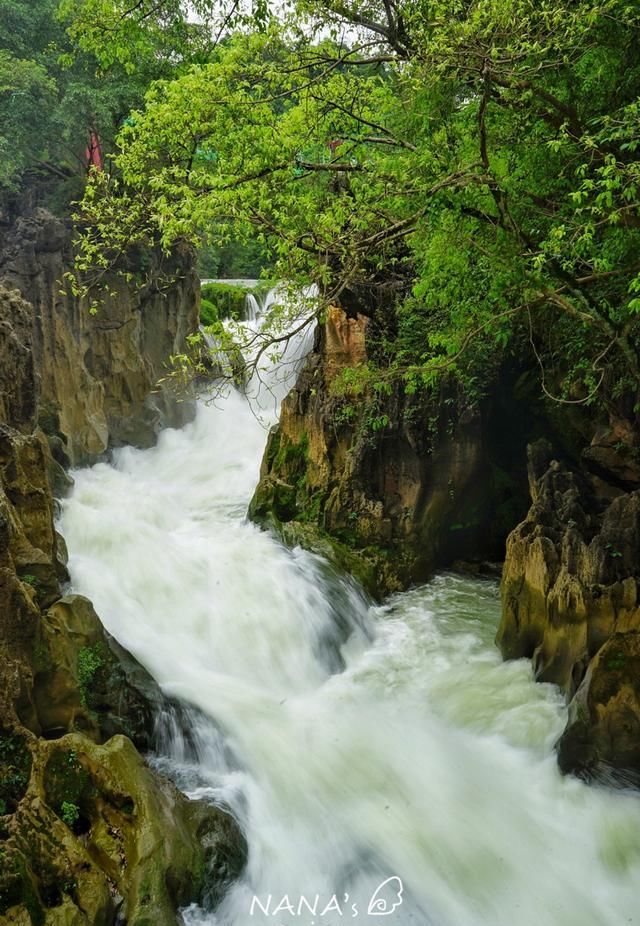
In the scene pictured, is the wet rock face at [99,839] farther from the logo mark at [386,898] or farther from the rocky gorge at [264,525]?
the logo mark at [386,898]

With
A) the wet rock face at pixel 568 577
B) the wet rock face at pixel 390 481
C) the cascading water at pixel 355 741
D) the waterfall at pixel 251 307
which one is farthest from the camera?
the waterfall at pixel 251 307

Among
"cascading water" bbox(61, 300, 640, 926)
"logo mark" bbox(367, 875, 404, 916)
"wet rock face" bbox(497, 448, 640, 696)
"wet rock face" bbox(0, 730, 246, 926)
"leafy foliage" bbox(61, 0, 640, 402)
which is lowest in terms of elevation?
"logo mark" bbox(367, 875, 404, 916)

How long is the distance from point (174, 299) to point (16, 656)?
14.4 metres

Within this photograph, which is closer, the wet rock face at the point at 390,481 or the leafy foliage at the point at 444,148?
the leafy foliage at the point at 444,148

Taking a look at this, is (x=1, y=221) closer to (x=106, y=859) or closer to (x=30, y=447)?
(x=30, y=447)

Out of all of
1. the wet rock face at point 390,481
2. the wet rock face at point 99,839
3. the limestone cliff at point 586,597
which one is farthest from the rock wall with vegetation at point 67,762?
the wet rock face at point 390,481

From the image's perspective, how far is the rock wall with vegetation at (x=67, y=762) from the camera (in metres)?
4.21

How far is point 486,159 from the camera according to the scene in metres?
4.84

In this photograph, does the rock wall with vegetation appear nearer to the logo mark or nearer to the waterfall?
the logo mark

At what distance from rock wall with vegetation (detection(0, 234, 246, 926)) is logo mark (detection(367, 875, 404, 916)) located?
3.53 feet

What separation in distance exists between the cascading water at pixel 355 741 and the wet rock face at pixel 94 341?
4249 mm

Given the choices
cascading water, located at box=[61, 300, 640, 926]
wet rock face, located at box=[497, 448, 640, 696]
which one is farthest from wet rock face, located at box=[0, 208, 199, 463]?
wet rock face, located at box=[497, 448, 640, 696]

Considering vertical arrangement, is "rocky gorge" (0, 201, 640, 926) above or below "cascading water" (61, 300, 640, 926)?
above

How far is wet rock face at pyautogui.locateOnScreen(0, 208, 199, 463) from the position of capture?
13.9m
